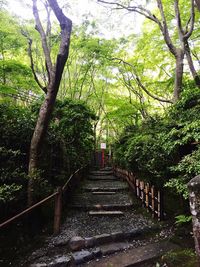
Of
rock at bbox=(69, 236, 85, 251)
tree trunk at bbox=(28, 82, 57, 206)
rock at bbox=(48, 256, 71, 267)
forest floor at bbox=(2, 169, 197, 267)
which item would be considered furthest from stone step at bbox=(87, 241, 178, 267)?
tree trunk at bbox=(28, 82, 57, 206)

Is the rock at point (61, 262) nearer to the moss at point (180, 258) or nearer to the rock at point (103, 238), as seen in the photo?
the rock at point (103, 238)

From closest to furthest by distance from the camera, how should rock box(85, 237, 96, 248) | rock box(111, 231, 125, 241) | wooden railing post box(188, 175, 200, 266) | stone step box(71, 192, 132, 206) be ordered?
1. wooden railing post box(188, 175, 200, 266)
2. rock box(85, 237, 96, 248)
3. rock box(111, 231, 125, 241)
4. stone step box(71, 192, 132, 206)

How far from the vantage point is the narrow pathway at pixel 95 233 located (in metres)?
4.24

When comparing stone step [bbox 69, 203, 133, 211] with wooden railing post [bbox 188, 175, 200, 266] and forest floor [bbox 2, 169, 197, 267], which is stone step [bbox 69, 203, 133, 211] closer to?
forest floor [bbox 2, 169, 197, 267]

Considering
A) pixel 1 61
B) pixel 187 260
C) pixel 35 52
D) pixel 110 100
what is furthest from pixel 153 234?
pixel 110 100

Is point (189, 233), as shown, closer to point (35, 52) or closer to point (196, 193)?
point (196, 193)

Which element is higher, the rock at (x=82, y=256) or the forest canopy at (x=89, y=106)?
the forest canopy at (x=89, y=106)

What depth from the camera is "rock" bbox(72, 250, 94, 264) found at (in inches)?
160

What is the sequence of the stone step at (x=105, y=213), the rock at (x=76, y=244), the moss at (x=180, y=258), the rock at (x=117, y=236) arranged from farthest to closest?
1. the stone step at (x=105, y=213)
2. the rock at (x=117, y=236)
3. the rock at (x=76, y=244)
4. the moss at (x=180, y=258)

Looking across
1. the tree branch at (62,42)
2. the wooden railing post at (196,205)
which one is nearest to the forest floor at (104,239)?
the wooden railing post at (196,205)

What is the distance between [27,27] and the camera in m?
8.98

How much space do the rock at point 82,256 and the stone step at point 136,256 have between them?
4.8 inches

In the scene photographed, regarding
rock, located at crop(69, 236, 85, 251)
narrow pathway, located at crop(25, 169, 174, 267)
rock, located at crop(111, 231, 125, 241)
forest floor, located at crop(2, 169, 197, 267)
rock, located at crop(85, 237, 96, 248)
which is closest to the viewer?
forest floor, located at crop(2, 169, 197, 267)

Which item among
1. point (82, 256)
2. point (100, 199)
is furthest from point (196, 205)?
point (100, 199)
